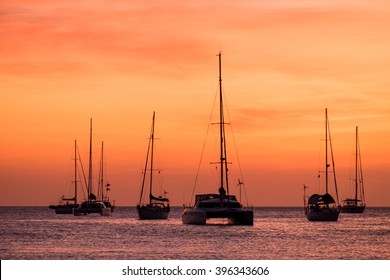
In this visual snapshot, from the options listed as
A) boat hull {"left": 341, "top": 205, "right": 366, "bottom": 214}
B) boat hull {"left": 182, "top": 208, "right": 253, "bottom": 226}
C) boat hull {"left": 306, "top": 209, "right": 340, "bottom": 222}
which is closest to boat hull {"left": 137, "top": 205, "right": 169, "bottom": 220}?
boat hull {"left": 306, "top": 209, "right": 340, "bottom": 222}

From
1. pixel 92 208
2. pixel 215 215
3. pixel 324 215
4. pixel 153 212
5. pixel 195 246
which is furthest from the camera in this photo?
pixel 92 208

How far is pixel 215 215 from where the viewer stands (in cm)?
9600

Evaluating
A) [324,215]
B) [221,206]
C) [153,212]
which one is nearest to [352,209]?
[324,215]

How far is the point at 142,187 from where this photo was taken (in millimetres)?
127562

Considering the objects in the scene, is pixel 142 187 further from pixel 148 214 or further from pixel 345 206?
pixel 345 206

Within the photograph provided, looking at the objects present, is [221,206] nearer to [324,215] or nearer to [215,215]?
[215,215]

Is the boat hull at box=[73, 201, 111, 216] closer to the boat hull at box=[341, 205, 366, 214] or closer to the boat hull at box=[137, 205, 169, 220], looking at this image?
the boat hull at box=[137, 205, 169, 220]

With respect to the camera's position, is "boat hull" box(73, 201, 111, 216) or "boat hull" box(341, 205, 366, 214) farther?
"boat hull" box(341, 205, 366, 214)

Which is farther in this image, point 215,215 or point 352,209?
point 352,209

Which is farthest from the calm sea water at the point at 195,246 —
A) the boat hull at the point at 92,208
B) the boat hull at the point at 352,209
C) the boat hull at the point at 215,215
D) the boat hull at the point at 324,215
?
the boat hull at the point at 352,209

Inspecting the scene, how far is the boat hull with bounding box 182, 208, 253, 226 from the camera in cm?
9556

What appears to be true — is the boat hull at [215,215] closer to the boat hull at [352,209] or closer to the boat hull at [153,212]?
the boat hull at [153,212]

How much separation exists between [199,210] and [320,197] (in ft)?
91.5
